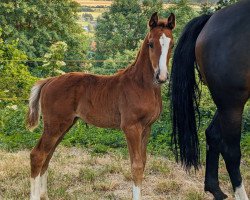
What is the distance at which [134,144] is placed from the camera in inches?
150

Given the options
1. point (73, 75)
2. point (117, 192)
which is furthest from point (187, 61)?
point (117, 192)

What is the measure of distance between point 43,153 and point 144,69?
4.15ft

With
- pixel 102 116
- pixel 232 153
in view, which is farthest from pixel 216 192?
pixel 102 116

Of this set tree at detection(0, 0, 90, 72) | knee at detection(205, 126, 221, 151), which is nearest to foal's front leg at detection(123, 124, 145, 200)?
knee at detection(205, 126, 221, 151)

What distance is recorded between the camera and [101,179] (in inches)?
194

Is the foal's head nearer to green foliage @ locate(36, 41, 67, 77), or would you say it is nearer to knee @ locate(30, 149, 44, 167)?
knee @ locate(30, 149, 44, 167)

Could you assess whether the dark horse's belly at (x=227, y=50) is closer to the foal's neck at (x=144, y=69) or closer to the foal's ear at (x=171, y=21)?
the foal's ear at (x=171, y=21)

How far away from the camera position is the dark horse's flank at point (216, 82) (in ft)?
11.4

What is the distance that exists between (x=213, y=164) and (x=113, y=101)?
1.18 metres

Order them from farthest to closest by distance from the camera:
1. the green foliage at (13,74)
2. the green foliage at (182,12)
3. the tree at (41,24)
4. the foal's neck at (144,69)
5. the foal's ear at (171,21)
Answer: the green foliage at (182,12), the tree at (41,24), the green foliage at (13,74), the foal's neck at (144,69), the foal's ear at (171,21)

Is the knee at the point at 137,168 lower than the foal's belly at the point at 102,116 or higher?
lower

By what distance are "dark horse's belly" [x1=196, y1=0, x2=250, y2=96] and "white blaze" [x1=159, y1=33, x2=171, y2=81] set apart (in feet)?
1.08

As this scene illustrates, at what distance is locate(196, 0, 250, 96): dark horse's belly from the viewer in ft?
11.3

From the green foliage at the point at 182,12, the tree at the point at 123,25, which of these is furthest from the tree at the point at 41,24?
the green foliage at the point at 182,12
